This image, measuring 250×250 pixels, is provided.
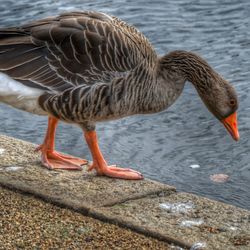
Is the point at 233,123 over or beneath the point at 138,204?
over

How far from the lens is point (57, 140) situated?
8836 mm

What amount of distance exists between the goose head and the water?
3.77 feet

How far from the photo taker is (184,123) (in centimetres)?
923

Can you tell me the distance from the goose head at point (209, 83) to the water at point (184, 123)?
3.77 ft

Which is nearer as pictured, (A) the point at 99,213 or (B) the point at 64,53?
(A) the point at 99,213

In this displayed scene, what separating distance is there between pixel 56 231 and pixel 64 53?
1751 mm

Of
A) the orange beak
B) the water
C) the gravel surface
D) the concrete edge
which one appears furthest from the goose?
the water

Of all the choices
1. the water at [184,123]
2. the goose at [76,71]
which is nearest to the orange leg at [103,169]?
the goose at [76,71]

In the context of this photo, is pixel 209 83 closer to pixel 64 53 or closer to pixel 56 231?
pixel 64 53

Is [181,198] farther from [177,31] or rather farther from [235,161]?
[177,31]

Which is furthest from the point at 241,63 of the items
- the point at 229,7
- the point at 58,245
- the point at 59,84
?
the point at 58,245

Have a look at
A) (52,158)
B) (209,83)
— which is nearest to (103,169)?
(52,158)

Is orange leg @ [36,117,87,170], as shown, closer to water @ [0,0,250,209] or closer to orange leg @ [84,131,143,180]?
orange leg @ [84,131,143,180]

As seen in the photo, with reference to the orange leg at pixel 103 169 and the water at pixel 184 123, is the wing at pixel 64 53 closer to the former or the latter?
the orange leg at pixel 103 169
